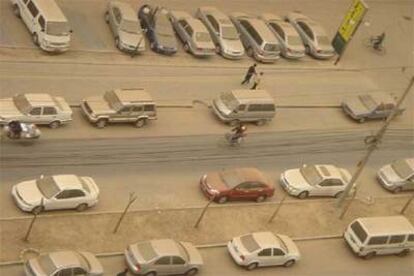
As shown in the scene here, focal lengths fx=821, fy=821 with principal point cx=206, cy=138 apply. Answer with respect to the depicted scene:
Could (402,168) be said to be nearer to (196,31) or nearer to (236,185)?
(236,185)

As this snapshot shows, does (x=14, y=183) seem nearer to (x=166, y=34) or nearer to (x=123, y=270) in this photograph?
(x=123, y=270)

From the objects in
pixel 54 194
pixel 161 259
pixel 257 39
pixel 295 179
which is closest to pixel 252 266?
pixel 161 259

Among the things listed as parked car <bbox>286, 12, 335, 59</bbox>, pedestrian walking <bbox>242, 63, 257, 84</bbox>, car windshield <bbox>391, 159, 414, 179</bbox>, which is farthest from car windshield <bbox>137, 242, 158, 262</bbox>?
parked car <bbox>286, 12, 335, 59</bbox>

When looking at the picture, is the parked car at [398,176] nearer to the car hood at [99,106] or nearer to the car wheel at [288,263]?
the car wheel at [288,263]

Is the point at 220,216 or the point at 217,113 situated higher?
the point at 217,113

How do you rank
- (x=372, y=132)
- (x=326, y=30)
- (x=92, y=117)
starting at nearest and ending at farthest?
(x=92, y=117)
(x=372, y=132)
(x=326, y=30)

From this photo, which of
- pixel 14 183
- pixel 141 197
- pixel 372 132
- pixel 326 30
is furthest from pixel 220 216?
pixel 326 30

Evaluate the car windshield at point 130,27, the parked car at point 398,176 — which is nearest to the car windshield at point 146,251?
the parked car at point 398,176
